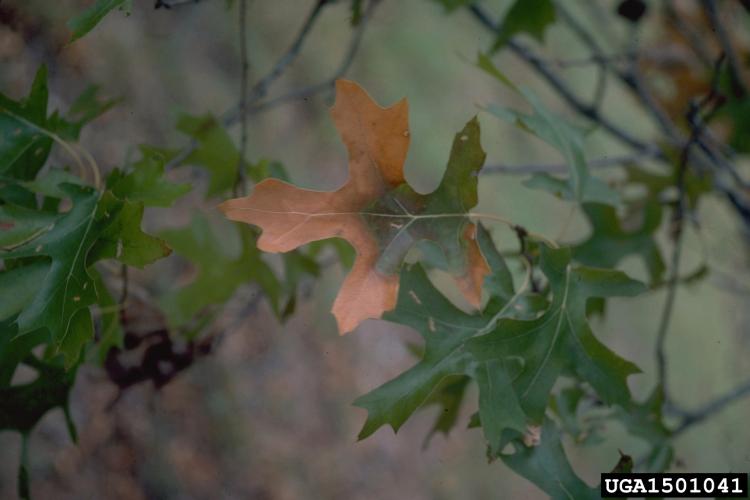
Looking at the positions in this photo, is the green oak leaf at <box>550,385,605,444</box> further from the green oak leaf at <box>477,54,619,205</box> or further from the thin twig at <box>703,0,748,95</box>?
the thin twig at <box>703,0,748,95</box>

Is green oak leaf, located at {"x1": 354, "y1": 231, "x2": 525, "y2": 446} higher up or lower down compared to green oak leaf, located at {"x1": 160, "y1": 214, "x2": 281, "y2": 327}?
higher up

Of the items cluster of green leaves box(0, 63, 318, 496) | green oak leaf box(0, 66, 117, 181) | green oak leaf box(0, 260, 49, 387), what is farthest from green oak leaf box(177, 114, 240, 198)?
green oak leaf box(0, 260, 49, 387)

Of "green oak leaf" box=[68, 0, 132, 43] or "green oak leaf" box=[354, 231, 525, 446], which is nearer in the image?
"green oak leaf" box=[68, 0, 132, 43]

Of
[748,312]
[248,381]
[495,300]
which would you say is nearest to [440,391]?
[495,300]

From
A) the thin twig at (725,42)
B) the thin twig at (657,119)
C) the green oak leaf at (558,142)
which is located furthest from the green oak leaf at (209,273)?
the thin twig at (725,42)

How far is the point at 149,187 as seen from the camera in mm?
1042

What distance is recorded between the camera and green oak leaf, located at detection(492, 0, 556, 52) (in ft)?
5.47

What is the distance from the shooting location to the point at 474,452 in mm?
3541

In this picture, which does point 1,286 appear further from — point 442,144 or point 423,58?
point 423,58

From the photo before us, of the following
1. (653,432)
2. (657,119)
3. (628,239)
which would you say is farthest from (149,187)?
(657,119)

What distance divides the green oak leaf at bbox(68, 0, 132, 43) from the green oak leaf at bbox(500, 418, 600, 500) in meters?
0.83

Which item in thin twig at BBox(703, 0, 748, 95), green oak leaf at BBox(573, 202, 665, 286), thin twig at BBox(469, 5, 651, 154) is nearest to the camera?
thin twig at BBox(703, 0, 748, 95)

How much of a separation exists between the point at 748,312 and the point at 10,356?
4.54m

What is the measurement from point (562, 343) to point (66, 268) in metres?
0.72
